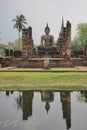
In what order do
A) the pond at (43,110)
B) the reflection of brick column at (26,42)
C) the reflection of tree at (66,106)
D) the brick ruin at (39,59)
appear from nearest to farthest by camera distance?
the pond at (43,110)
the reflection of tree at (66,106)
the brick ruin at (39,59)
the reflection of brick column at (26,42)

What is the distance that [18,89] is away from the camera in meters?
14.3

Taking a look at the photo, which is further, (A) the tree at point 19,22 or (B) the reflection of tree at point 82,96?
(A) the tree at point 19,22

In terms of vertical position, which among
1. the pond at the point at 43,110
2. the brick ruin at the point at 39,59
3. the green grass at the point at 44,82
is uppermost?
the brick ruin at the point at 39,59

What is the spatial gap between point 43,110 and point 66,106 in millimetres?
1026

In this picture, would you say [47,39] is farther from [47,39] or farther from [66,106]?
[66,106]

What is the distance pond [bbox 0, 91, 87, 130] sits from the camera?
819 cm

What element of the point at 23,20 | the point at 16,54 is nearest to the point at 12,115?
the point at 16,54

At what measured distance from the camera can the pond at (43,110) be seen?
8.19 meters

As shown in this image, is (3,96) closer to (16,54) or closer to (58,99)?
(58,99)

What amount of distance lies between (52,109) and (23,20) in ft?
221

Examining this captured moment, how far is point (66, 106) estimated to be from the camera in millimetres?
10852

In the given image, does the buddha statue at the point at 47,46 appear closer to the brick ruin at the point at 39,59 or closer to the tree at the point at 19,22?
the brick ruin at the point at 39,59

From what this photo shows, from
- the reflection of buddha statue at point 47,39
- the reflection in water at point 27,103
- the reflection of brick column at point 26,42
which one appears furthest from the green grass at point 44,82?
the reflection of buddha statue at point 47,39

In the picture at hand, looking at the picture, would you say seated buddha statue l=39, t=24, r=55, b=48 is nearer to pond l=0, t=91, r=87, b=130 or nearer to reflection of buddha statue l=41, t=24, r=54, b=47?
reflection of buddha statue l=41, t=24, r=54, b=47
